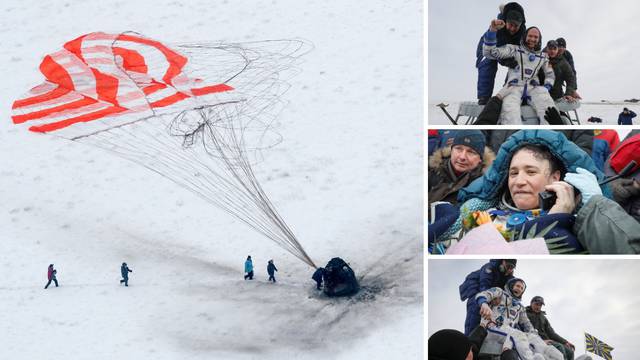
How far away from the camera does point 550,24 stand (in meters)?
12.8

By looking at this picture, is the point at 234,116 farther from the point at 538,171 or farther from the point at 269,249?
the point at 538,171

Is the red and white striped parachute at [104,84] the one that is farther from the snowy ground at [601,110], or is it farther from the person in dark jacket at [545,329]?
the person in dark jacket at [545,329]

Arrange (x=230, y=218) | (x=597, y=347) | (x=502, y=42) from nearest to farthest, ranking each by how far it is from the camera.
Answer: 1. (x=597, y=347)
2. (x=502, y=42)
3. (x=230, y=218)

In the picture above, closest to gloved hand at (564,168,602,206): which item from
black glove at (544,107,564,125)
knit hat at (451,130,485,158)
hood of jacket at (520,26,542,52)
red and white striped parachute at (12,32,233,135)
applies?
black glove at (544,107,564,125)

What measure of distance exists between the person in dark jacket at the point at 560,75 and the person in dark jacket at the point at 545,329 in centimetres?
310

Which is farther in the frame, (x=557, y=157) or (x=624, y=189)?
(x=557, y=157)

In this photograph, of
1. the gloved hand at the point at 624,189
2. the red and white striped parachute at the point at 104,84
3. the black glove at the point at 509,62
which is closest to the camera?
the gloved hand at the point at 624,189

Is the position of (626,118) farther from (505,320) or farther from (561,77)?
(505,320)

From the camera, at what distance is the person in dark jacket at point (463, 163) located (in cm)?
1273

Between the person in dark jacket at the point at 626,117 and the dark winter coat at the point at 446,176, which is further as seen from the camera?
the person in dark jacket at the point at 626,117

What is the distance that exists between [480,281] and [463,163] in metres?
1.80

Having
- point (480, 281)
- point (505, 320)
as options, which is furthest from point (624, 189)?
point (505, 320)

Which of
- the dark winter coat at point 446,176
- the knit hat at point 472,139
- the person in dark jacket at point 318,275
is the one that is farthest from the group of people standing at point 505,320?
the person in dark jacket at point 318,275

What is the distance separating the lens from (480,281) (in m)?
12.7
